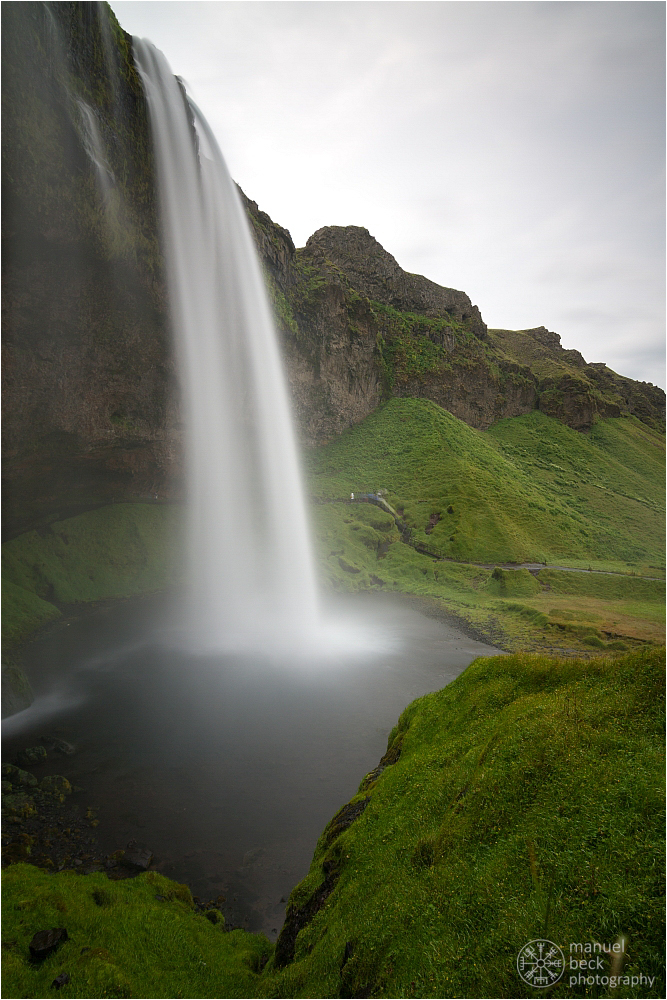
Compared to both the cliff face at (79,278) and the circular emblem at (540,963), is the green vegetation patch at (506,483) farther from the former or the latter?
the circular emblem at (540,963)

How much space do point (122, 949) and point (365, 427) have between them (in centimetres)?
7385

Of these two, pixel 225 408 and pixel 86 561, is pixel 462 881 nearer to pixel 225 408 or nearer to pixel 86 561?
pixel 86 561

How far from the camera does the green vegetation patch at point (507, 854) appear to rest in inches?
155

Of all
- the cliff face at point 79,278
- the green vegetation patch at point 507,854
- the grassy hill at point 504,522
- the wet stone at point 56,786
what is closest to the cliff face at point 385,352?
the grassy hill at point 504,522

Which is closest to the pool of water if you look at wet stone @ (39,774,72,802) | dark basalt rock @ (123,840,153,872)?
dark basalt rock @ (123,840,153,872)

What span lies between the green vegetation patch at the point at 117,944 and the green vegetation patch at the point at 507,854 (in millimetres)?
1191

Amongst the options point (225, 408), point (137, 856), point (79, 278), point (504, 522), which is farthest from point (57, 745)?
point (504, 522)

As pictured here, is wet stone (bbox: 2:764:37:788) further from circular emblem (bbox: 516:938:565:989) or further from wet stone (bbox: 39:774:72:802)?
circular emblem (bbox: 516:938:565:989)

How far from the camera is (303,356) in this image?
66312 mm

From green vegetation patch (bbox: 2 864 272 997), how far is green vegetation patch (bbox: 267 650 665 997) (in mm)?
1191

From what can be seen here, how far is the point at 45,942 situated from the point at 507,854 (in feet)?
22.5

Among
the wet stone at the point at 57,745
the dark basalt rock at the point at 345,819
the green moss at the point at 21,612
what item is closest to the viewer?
the dark basalt rock at the point at 345,819

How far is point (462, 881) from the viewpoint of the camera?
16.3ft

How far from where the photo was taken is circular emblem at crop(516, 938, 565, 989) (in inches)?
144
